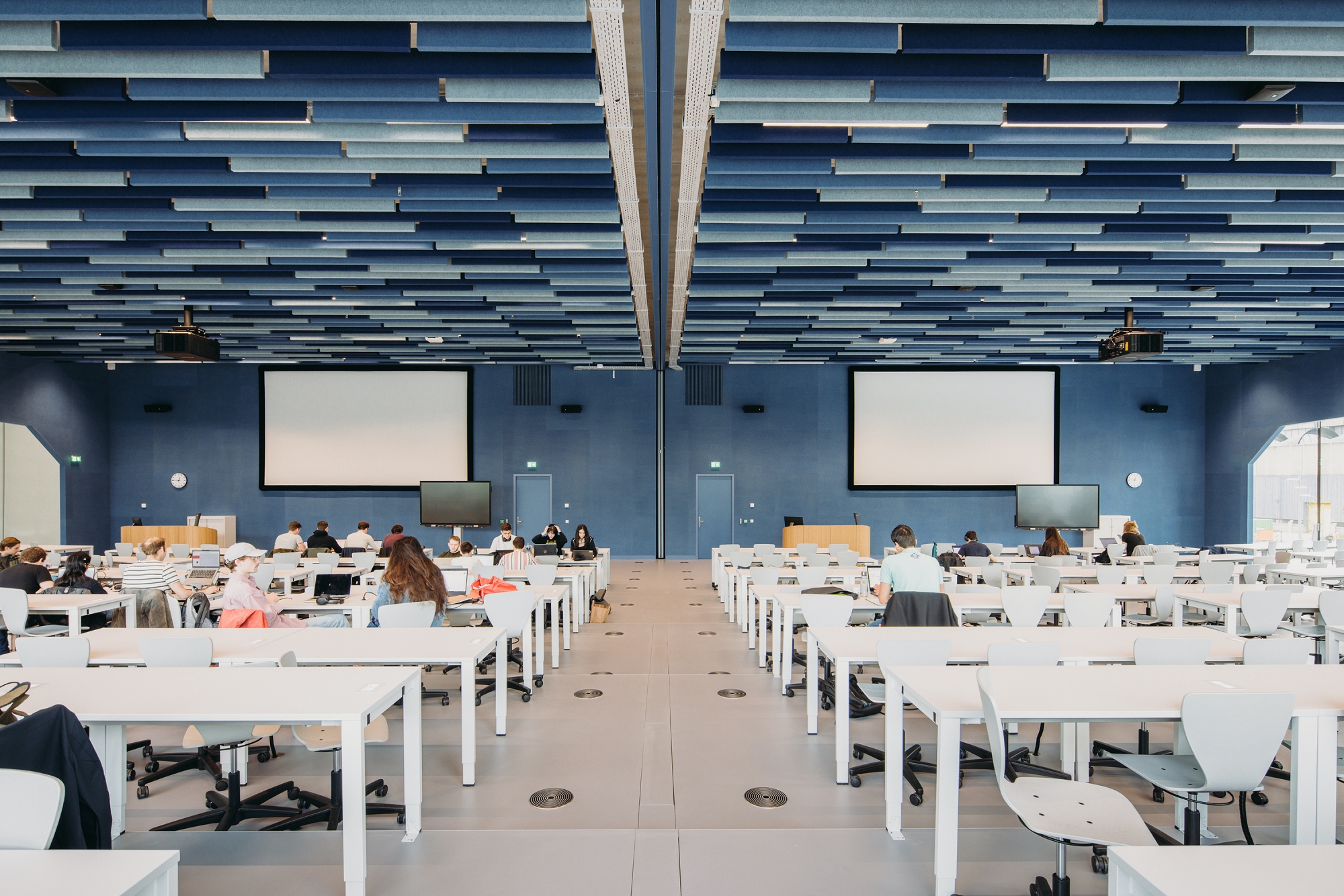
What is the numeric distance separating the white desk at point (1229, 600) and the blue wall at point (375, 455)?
10420 mm

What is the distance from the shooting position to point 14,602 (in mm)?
5992

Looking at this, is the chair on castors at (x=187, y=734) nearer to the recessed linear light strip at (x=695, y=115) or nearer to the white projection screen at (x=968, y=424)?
the recessed linear light strip at (x=695, y=115)

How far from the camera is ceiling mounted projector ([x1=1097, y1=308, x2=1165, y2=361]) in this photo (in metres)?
8.47

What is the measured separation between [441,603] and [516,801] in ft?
6.24

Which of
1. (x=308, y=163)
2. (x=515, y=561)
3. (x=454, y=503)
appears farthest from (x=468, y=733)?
(x=454, y=503)

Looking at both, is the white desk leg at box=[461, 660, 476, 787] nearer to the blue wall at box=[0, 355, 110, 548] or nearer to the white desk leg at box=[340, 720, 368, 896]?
the white desk leg at box=[340, 720, 368, 896]

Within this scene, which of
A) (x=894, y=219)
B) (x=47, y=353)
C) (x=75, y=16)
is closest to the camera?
(x=75, y=16)

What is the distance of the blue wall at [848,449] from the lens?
15.3 metres

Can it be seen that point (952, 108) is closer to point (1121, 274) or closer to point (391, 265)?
point (1121, 274)

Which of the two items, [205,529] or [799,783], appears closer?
[799,783]

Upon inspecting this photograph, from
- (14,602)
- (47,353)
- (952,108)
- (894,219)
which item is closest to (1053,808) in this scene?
(952,108)

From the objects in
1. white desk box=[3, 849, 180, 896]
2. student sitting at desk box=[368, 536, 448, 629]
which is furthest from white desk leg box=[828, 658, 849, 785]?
white desk box=[3, 849, 180, 896]

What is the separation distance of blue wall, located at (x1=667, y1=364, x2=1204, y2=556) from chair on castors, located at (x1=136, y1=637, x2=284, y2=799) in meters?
11.7

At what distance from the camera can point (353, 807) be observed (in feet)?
8.89
